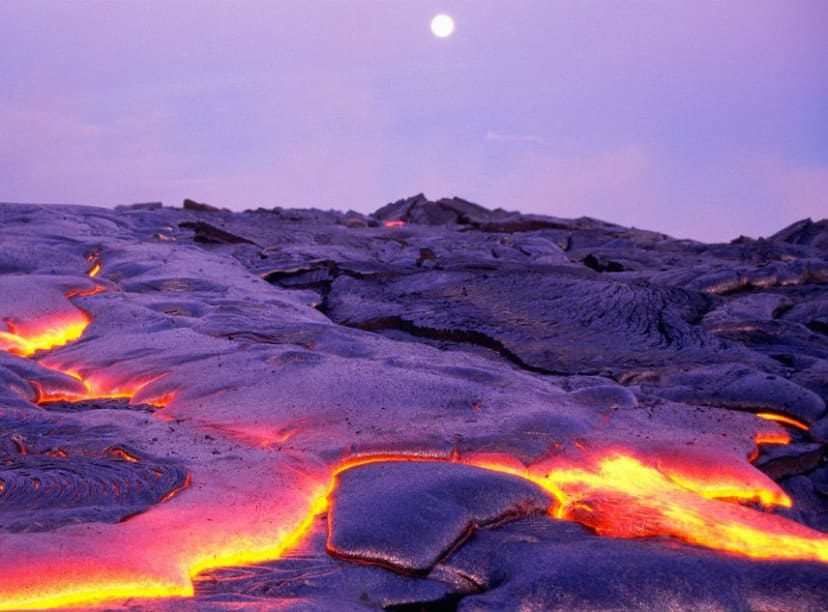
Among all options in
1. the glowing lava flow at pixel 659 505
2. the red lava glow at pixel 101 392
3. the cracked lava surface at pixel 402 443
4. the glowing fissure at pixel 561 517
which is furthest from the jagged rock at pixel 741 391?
the red lava glow at pixel 101 392

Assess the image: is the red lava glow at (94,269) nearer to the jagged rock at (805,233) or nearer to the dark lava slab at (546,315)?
the dark lava slab at (546,315)

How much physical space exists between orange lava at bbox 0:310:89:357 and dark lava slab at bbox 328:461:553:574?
242 cm

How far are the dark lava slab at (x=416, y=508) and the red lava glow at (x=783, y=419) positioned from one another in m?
1.55

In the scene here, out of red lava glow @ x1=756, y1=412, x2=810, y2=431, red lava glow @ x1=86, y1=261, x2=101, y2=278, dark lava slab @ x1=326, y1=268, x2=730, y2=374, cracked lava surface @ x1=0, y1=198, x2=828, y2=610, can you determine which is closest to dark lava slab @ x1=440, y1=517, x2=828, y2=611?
cracked lava surface @ x1=0, y1=198, x2=828, y2=610

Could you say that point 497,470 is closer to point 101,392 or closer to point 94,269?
point 101,392

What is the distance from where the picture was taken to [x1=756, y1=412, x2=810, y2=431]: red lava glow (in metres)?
3.42

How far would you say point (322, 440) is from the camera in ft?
9.30

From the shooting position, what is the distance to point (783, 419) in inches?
137

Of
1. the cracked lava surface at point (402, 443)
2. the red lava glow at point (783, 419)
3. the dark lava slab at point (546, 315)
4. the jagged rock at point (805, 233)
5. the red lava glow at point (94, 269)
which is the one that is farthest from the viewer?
the jagged rock at point (805, 233)

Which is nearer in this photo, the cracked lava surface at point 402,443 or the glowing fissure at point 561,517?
the glowing fissure at point 561,517

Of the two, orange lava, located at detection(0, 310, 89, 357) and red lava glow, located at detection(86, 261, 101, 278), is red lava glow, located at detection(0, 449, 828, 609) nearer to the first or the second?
orange lava, located at detection(0, 310, 89, 357)

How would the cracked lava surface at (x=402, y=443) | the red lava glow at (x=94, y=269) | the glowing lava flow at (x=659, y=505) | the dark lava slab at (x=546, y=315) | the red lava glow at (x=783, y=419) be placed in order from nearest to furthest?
1. the cracked lava surface at (x=402, y=443)
2. the glowing lava flow at (x=659, y=505)
3. the red lava glow at (x=783, y=419)
4. the dark lava slab at (x=546, y=315)
5. the red lava glow at (x=94, y=269)

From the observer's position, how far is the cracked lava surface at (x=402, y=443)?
6.42ft

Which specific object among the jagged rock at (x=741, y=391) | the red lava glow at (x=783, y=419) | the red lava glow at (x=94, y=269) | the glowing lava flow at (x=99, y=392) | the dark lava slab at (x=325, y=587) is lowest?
the dark lava slab at (x=325, y=587)
